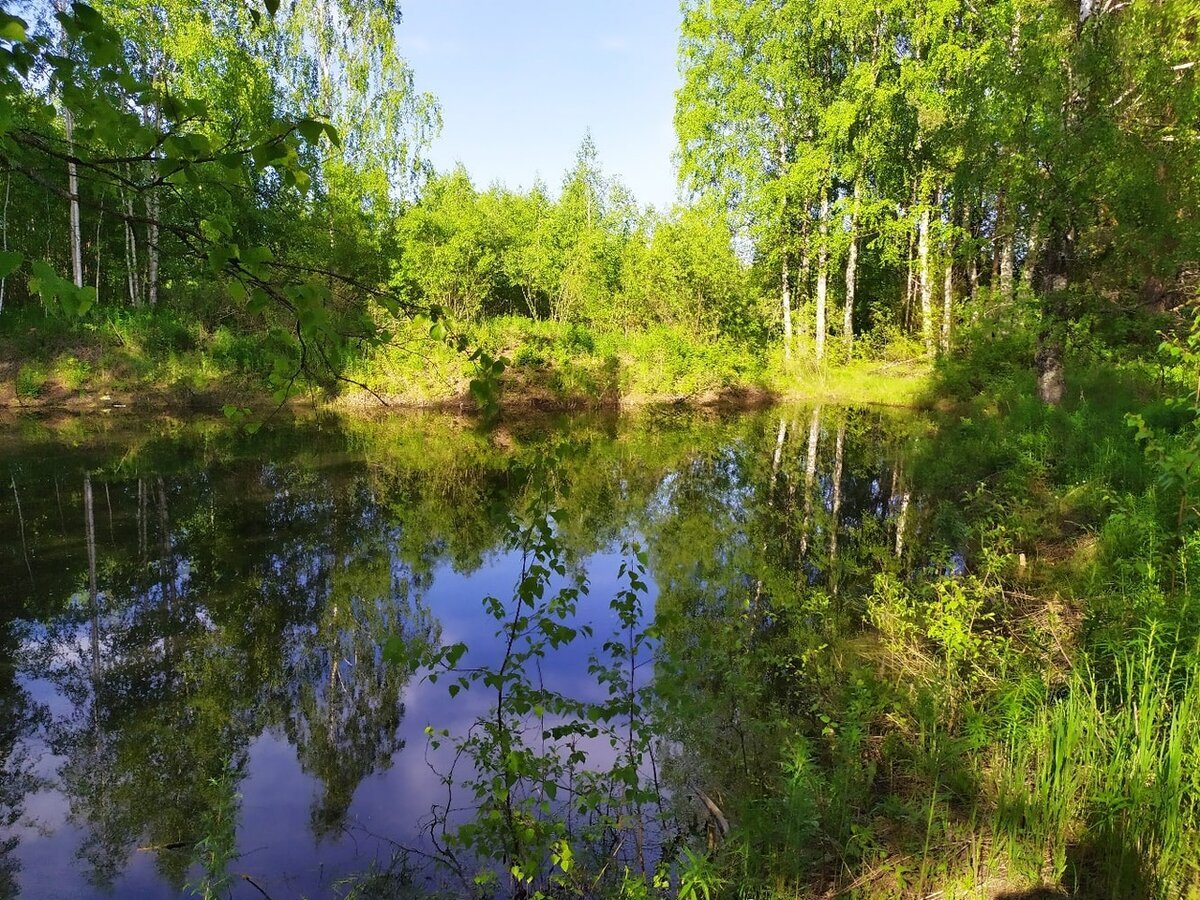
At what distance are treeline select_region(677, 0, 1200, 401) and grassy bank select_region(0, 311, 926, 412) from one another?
6.93ft

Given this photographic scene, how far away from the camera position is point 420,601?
8.02m

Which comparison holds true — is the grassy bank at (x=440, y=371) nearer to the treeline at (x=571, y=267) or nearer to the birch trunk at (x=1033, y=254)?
the treeline at (x=571, y=267)

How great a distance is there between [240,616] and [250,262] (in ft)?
22.5

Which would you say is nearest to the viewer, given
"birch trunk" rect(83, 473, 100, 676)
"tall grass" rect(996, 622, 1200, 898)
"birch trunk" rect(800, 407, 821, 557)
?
"tall grass" rect(996, 622, 1200, 898)

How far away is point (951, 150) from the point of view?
43.1 feet

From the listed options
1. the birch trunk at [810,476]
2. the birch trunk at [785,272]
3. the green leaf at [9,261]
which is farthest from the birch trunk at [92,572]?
the birch trunk at [785,272]

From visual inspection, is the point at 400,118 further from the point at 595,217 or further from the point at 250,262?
the point at 250,262

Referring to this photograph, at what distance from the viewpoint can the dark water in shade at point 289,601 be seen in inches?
172

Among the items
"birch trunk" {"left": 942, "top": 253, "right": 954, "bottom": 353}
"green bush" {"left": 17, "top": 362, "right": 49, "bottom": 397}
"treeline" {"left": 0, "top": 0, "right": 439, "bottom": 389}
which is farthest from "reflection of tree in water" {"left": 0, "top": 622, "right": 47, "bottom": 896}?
"birch trunk" {"left": 942, "top": 253, "right": 954, "bottom": 353}

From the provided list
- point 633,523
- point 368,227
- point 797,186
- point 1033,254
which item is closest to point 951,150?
point 1033,254

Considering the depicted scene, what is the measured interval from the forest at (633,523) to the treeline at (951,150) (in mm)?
104

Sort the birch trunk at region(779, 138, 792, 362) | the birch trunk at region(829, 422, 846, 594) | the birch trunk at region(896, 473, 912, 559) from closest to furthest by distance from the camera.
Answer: the birch trunk at region(829, 422, 846, 594) < the birch trunk at region(896, 473, 912, 559) < the birch trunk at region(779, 138, 792, 362)

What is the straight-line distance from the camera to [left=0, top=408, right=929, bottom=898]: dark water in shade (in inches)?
172

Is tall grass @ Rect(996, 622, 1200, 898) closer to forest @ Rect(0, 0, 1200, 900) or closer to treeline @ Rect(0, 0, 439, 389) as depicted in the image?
forest @ Rect(0, 0, 1200, 900)
